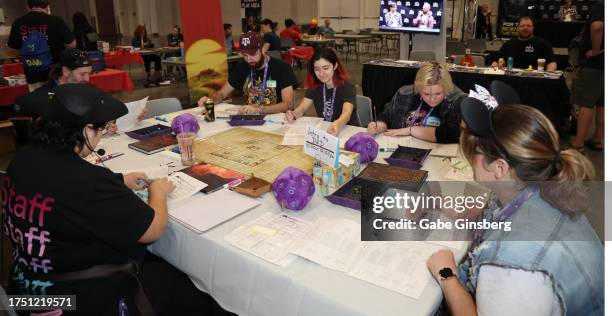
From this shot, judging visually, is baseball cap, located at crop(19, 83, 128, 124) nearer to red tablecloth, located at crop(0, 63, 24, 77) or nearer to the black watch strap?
the black watch strap

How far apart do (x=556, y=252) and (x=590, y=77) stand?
4362mm

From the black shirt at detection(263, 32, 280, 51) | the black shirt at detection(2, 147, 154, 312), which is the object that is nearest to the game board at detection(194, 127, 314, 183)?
the black shirt at detection(2, 147, 154, 312)

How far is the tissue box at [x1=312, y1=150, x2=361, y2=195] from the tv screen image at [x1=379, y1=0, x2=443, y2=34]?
5234 mm

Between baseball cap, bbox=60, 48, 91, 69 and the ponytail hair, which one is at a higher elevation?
baseball cap, bbox=60, 48, 91, 69

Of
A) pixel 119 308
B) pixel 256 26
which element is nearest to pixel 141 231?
pixel 119 308

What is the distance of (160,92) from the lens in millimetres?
8102

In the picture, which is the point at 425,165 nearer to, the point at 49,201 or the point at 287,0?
the point at 49,201

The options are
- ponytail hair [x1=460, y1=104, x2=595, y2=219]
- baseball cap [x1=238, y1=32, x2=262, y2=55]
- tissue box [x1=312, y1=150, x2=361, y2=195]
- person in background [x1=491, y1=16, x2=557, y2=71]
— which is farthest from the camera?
person in background [x1=491, y1=16, x2=557, y2=71]

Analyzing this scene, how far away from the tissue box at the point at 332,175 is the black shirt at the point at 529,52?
4.59m

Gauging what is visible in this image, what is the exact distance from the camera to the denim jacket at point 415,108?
241cm

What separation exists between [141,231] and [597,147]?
5055 millimetres

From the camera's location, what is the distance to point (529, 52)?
213 inches

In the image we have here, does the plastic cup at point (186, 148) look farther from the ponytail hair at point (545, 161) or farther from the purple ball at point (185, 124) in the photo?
the ponytail hair at point (545, 161)

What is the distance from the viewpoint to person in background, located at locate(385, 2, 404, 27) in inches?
264
